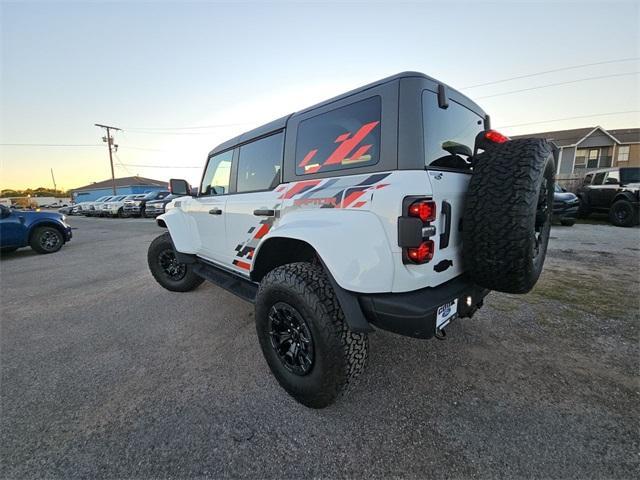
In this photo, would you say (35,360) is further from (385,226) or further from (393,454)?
(385,226)

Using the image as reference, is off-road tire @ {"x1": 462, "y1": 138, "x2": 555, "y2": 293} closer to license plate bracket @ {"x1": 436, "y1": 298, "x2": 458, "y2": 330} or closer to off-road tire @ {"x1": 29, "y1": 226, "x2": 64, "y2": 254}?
license plate bracket @ {"x1": 436, "y1": 298, "x2": 458, "y2": 330}

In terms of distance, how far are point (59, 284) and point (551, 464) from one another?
21.1ft

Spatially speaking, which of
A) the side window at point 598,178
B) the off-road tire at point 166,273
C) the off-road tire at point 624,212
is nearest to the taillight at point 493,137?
the off-road tire at point 166,273

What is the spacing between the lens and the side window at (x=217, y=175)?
3113mm

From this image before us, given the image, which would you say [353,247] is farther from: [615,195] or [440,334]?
[615,195]

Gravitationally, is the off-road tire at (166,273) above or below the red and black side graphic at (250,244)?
below

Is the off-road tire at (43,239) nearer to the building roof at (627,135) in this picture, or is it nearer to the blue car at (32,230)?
the blue car at (32,230)

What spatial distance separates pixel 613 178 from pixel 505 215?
1190 centimetres

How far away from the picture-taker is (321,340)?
168 cm

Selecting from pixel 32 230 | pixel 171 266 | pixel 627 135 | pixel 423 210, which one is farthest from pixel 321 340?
pixel 627 135

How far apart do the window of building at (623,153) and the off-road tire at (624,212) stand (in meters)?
19.9

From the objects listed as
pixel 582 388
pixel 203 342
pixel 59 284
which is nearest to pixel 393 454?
pixel 582 388

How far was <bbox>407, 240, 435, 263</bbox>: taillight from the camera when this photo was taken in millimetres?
1516

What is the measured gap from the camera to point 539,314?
120 inches
